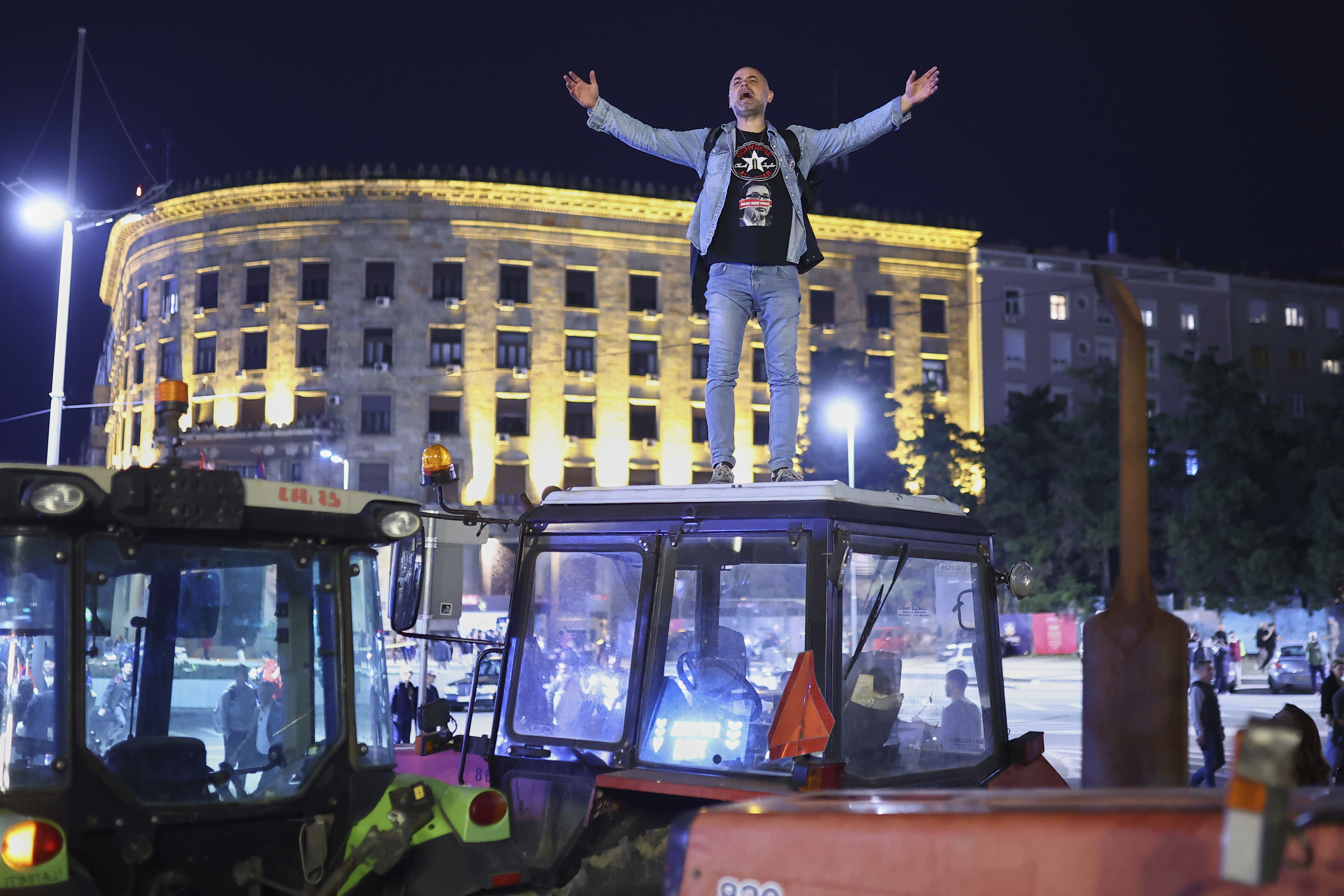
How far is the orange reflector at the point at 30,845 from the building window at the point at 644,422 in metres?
50.8

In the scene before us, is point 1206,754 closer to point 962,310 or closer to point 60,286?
point 60,286

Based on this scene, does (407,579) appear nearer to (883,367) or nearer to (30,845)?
(30,845)

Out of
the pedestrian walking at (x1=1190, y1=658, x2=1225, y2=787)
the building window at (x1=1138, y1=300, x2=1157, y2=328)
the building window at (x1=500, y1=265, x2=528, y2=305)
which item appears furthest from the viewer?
the building window at (x1=1138, y1=300, x2=1157, y2=328)

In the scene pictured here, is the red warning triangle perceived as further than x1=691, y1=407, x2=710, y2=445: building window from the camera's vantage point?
No

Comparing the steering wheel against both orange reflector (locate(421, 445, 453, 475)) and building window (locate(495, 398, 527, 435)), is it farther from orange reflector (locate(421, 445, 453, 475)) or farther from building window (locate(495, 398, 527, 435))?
building window (locate(495, 398, 527, 435))

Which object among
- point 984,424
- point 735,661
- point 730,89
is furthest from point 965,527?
point 984,424

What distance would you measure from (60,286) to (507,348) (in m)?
30.7

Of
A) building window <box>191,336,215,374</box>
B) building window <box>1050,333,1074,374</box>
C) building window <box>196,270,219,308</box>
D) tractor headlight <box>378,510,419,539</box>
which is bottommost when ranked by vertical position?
tractor headlight <box>378,510,419,539</box>

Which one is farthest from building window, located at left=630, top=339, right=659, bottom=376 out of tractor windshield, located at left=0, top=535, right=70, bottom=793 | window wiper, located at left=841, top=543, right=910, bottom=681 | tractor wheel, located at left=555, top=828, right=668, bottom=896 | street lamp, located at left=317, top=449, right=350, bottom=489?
tractor windshield, located at left=0, top=535, right=70, bottom=793

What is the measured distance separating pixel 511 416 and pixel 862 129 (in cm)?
4767

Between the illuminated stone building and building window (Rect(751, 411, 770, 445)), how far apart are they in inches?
3.8

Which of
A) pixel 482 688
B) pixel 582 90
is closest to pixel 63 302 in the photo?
pixel 482 688

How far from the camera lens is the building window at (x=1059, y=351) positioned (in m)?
58.7

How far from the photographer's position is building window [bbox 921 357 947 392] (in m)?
57.9
